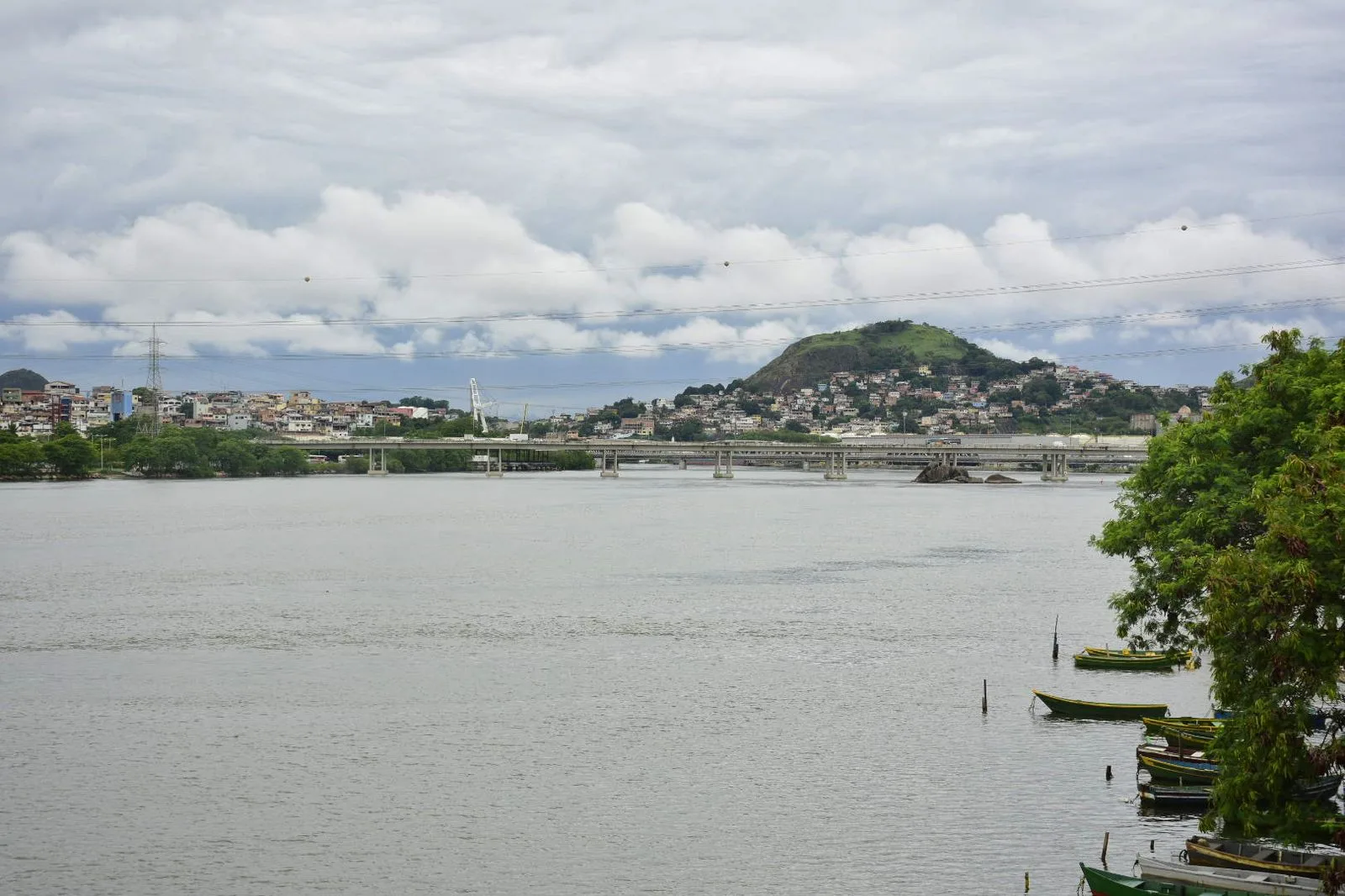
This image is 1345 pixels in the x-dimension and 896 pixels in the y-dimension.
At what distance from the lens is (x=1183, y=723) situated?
37000 mm

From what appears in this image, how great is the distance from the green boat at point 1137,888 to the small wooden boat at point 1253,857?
3.68ft

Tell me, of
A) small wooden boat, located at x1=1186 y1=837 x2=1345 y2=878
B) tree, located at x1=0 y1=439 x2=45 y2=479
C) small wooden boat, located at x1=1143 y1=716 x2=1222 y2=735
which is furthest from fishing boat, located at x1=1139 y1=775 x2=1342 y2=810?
tree, located at x1=0 y1=439 x2=45 y2=479

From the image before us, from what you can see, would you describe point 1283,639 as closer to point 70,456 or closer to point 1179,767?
point 1179,767

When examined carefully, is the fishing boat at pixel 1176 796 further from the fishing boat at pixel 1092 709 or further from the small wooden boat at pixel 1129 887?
the fishing boat at pixel 1092 709

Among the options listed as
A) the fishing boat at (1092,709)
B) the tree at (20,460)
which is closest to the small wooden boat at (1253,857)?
the fishing boat at (1092,709)

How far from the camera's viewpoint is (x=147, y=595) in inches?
2820

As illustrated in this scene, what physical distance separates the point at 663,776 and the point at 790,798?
12.0 ft

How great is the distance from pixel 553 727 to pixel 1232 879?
21.8 meters

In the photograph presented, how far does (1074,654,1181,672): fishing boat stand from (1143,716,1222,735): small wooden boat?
45.6 feet

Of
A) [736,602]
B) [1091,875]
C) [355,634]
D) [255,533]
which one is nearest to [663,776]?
[1091,875]

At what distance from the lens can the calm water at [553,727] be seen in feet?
98.3

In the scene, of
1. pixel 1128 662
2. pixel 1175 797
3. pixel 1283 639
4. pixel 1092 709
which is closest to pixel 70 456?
pixel 1128 662

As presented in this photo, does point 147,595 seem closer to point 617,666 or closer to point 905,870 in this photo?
point 617,666

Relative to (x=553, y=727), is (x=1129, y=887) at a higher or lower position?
higher
